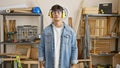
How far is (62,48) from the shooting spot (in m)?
2.32

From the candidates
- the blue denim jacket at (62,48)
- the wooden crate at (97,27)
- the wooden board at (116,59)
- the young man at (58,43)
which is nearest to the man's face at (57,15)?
the young man at (58,43)

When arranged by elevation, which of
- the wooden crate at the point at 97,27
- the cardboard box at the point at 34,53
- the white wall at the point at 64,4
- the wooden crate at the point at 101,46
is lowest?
the cardboard box at the point at 34,53

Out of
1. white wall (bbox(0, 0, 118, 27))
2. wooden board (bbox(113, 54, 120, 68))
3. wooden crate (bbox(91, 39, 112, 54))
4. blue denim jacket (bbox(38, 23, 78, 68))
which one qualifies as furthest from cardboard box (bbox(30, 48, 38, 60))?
blue denim jacket (bbox(38, 23, 78, 68))

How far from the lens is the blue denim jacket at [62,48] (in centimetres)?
234

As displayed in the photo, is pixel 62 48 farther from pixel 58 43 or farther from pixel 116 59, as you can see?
pixel 116 59

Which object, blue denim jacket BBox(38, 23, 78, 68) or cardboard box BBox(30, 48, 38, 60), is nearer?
blue denim jacket BBox(38, 23, 78, 68)

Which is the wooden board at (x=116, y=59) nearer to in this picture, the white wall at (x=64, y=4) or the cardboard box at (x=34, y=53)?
the white wall at (x=64, y=4)

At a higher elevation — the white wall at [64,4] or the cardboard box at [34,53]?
the white wall at [64,4]

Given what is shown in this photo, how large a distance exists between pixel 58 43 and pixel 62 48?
0.24 feet

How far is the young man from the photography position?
2322 mm

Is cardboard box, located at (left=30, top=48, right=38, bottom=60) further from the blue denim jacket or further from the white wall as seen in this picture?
the blue denim jacket

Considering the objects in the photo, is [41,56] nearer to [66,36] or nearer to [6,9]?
[66,36]

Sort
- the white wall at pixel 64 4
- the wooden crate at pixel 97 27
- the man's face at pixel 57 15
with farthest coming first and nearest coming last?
the white wall at pixel 64 4, the wooden crate at pixel 97 27, the man's face at pixel 57 15

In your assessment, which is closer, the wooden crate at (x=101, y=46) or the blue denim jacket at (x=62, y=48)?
the blue denim jacket at (x=62, y=48)
